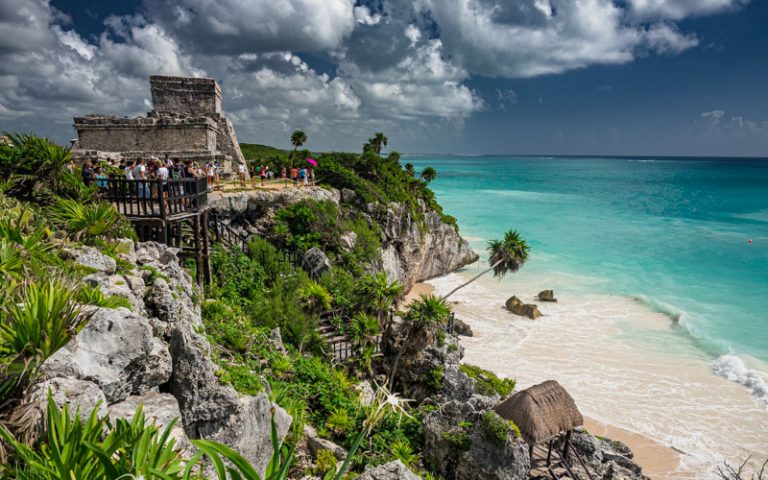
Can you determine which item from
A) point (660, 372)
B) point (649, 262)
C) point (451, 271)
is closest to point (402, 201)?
point (451, 271)

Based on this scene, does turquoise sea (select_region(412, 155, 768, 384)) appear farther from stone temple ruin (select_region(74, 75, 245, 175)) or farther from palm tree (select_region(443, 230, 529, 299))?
stone temple ruin (select_region(74, 75, 245, 175))

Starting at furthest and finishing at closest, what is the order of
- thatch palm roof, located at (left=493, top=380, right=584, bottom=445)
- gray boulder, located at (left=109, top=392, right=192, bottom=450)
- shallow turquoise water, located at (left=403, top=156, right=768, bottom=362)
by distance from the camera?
shallow turquoise water, located at (left=403, top=156, right=768, bottom=362) → thatch palm roof, located at (left=493, top=380, right=584, bottom=445) → gray boulder, located at (left=109, top=392, right=192, bottom=450)

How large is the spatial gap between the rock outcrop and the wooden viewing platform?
221 cm

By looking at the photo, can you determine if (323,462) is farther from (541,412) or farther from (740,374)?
(740,374)

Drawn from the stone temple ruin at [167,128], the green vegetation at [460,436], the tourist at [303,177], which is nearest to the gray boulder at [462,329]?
the tourist at [303,177]

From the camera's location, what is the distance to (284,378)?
11.6 meters

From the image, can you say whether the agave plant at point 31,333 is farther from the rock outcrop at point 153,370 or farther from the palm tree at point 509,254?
the palm tree at point 509,254

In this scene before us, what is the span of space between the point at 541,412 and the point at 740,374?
16543mm

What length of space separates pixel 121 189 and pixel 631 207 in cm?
8795

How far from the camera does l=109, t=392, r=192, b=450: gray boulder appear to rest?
5.45 meters

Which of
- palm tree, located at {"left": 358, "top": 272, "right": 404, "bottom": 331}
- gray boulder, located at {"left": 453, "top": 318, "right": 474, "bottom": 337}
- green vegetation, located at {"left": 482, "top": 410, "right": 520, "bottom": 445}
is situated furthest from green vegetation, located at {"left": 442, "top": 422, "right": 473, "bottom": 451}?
gray boulder, located at {"left": 453, "top": 318, "right": 474, "bottom": 337}

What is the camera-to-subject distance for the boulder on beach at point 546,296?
99.9 ft

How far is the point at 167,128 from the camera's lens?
75.0 ft

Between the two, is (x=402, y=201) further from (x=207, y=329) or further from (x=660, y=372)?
(x=207, y=329)
